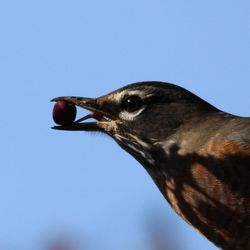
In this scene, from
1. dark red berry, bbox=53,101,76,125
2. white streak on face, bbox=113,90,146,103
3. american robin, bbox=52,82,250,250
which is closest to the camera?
american robin, bbox=52,82,250,250

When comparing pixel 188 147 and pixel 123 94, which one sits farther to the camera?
pixel 123 94

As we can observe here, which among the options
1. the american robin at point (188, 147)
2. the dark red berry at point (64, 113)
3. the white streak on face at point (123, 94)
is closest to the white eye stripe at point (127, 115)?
the american robin at point (188, 147)

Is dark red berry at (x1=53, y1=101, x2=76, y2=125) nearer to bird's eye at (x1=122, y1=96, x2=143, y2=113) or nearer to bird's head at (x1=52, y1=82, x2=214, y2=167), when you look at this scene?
bird's head at (x1=52, y1=82, x2=214, y2=167)

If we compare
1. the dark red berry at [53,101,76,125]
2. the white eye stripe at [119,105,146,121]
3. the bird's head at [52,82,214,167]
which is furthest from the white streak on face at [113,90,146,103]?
the dark red berry at [53,101,76,125]

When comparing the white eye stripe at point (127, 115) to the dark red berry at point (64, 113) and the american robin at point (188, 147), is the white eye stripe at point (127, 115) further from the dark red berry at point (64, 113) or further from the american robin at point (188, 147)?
the dark red berry at point (64, 113)

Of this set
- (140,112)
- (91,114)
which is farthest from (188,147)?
(91,114)

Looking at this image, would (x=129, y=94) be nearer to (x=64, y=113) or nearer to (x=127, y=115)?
(x=127, y=115)

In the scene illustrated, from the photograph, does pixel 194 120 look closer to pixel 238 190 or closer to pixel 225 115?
pixel 225 115
